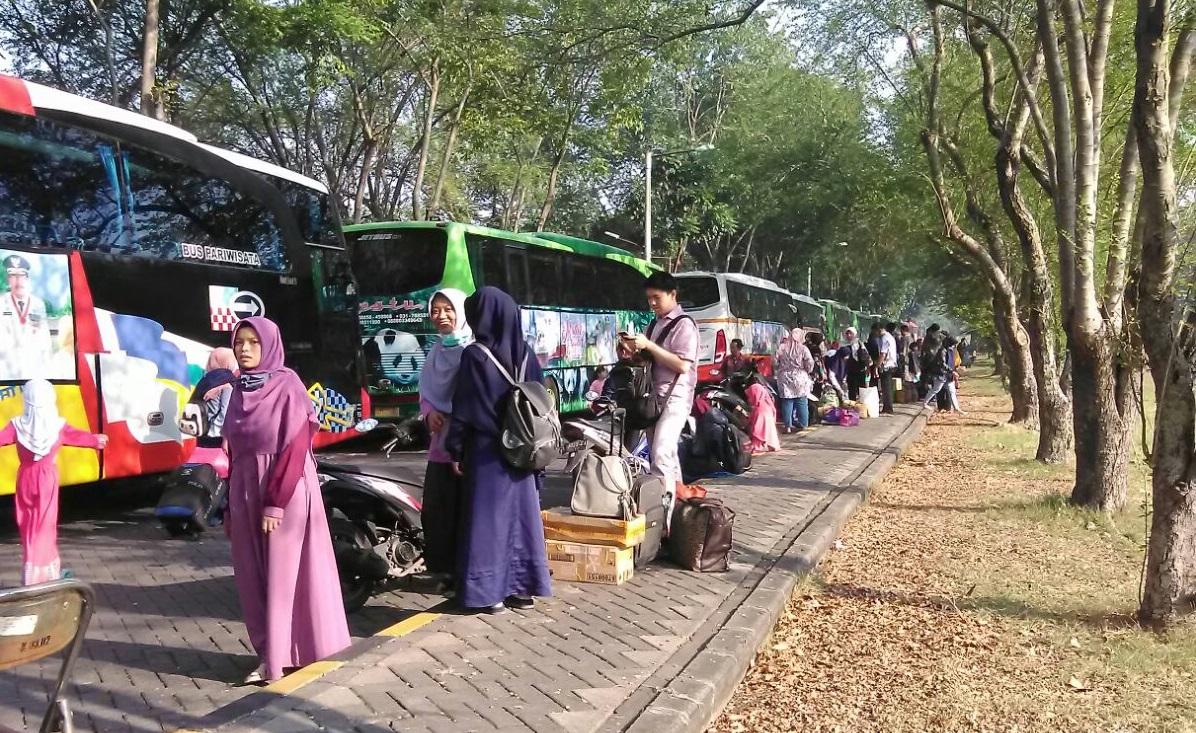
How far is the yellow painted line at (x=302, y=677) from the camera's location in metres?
3.86

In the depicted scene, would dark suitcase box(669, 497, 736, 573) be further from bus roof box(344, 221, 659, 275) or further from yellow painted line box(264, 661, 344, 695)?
bus roof box(344, 221, 659, 275)

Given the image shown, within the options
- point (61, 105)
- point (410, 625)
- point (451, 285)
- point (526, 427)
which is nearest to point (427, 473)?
point (526, 427)

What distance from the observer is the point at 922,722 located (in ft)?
13.1

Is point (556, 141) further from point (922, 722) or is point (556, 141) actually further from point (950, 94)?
point (922, 722)

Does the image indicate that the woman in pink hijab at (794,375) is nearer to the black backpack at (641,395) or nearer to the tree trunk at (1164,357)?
the black backpack at (641,395)

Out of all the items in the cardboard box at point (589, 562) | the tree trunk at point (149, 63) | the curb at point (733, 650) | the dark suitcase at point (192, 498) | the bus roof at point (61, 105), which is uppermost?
the tree trunk at point (149, 63)

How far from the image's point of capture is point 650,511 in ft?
20.0

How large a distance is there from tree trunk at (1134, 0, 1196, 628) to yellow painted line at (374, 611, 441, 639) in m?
3.64

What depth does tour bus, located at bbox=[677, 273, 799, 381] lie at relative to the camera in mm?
20266

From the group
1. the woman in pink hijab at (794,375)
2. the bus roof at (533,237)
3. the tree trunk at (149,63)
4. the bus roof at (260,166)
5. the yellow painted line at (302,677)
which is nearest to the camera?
the yellow painted line at (302,677)

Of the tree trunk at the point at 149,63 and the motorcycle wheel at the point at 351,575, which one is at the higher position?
the tree trunk at the point at 149,63

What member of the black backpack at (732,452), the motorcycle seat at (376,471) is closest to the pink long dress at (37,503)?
the motorcycle seat at (376,471)

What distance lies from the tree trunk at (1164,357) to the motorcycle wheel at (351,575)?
4054 mm

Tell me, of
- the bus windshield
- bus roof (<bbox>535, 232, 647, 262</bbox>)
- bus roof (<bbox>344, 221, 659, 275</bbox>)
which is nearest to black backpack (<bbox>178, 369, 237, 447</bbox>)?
the bus windshield
